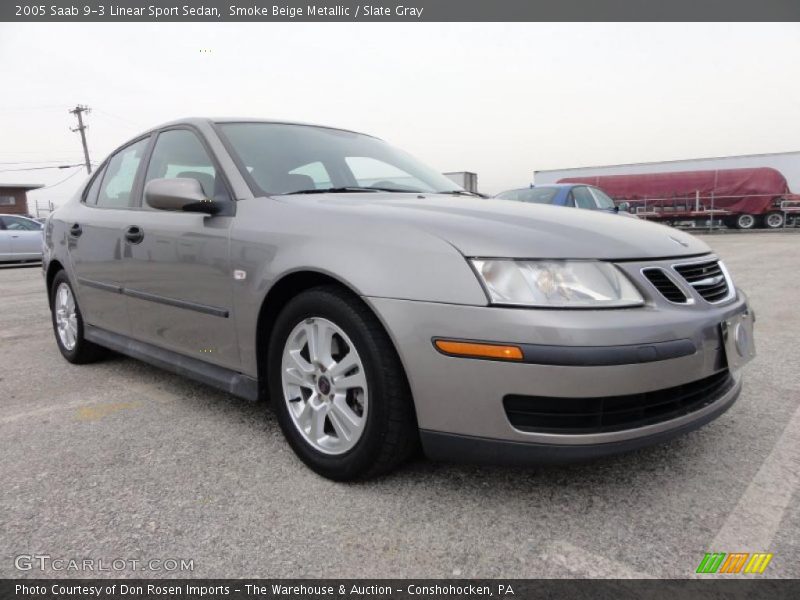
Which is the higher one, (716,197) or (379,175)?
(379,175)

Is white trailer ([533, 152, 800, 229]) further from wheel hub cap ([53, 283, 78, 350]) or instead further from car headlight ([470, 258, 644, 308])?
car headlight ([470, 258, 644, 308])

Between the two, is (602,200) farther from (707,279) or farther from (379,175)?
(707,279)

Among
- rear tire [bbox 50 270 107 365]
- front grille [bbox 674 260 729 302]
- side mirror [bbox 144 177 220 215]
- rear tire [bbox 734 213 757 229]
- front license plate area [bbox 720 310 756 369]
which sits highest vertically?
side mirror [bbox 144 177 220 215]

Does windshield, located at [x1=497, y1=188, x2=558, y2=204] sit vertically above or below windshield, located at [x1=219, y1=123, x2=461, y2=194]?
below

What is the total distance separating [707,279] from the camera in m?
2.12

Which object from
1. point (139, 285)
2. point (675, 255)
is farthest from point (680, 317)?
point (139, 285)

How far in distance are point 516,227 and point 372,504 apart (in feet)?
3.44

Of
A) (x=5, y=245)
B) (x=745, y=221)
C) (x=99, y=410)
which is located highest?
(x=5, y=245)

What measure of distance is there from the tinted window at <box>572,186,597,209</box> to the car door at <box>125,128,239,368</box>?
667 cm

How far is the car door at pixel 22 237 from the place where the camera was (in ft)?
43.4

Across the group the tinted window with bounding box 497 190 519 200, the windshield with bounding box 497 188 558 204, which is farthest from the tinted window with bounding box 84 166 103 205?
the tinted window with bounding box 497 190 519 200

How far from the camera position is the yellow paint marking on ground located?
2902 millimetres

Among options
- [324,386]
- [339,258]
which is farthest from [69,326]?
[339,258]

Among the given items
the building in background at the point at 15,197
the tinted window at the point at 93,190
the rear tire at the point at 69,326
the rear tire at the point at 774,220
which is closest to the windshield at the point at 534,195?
the tinted window at the point at 93,190
